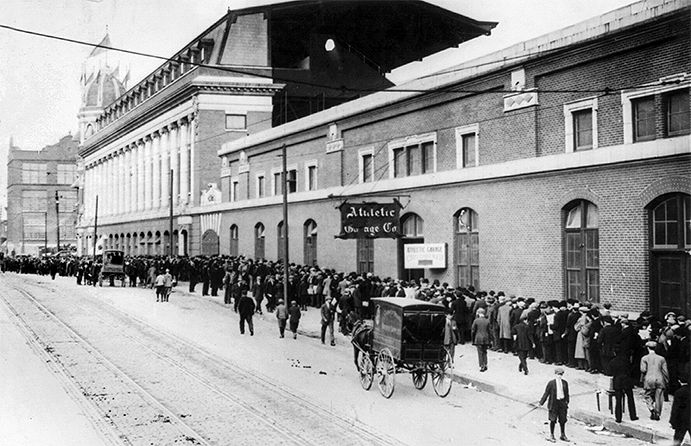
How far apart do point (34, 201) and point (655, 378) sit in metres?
99.2

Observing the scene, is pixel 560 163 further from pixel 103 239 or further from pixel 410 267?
pixel 103 239

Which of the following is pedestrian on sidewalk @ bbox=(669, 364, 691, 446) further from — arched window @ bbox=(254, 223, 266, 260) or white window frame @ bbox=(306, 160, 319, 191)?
arched window @ bbox=(254, 223, 266, 260)

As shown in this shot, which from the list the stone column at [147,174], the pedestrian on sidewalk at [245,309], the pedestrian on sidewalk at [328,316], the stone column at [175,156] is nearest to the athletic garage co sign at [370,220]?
the pedestrian on sidewalk at [245,309]

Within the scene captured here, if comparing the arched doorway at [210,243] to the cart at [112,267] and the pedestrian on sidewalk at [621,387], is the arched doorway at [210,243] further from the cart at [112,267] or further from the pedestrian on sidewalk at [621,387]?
the pedestrian on sidewalk at [621,387]

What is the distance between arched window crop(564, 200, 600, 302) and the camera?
19266mm

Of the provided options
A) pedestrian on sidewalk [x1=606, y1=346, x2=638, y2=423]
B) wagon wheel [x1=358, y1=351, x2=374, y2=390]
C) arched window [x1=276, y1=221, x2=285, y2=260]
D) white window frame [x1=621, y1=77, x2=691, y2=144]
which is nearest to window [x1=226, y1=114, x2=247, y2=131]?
arched window [x1=276, y1=221, x2=285, y2=260]

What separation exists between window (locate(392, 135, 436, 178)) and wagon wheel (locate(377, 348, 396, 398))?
43.1 feet

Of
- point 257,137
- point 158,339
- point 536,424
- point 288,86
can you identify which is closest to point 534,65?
point 536,424

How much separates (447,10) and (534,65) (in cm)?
634

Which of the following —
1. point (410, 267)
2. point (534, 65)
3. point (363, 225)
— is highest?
point (534, 65)

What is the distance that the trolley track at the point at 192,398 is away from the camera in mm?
11430

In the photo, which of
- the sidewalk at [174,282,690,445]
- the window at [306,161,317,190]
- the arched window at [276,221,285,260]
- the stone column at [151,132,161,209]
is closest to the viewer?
the sidewalk at [174,282,690,445]

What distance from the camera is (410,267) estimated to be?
26047 mm

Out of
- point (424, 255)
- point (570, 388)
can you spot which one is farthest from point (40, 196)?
point (570, 388)
